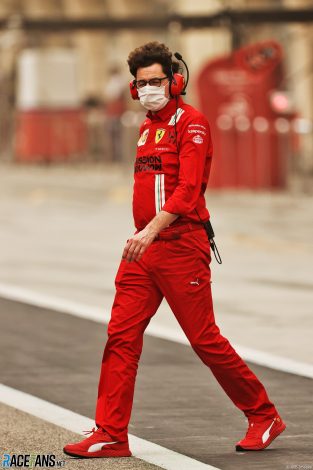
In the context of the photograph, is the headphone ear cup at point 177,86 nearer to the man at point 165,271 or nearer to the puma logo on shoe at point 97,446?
the man at point 165,271

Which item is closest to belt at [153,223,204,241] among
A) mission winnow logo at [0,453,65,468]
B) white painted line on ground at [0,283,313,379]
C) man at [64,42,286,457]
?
man at [64,42,286,457]

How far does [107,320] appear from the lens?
1209 centimetres

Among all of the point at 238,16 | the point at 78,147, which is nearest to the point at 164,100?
the point at 238,16

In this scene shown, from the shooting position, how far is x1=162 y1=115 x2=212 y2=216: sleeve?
23.2 ft

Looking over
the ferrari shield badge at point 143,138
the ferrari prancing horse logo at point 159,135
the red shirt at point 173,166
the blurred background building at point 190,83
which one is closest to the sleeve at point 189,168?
the red shirt at point 173,166

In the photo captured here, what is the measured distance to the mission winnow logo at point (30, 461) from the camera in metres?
6.91

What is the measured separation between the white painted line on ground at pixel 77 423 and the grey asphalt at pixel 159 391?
0.08 metres

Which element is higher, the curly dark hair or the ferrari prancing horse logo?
the curly dark hair

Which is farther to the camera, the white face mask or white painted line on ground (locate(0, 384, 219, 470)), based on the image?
the white face mask

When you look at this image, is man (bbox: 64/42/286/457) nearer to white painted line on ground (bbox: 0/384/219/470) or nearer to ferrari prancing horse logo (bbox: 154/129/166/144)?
ferrari prancing horse logo (bbox: 154/129/166/144)

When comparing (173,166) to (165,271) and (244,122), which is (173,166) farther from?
(244,122)

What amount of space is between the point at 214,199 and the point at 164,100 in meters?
17.6

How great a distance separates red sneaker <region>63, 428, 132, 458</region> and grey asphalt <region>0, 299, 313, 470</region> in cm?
14

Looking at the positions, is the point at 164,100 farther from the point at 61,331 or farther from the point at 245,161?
the point at 245,161
